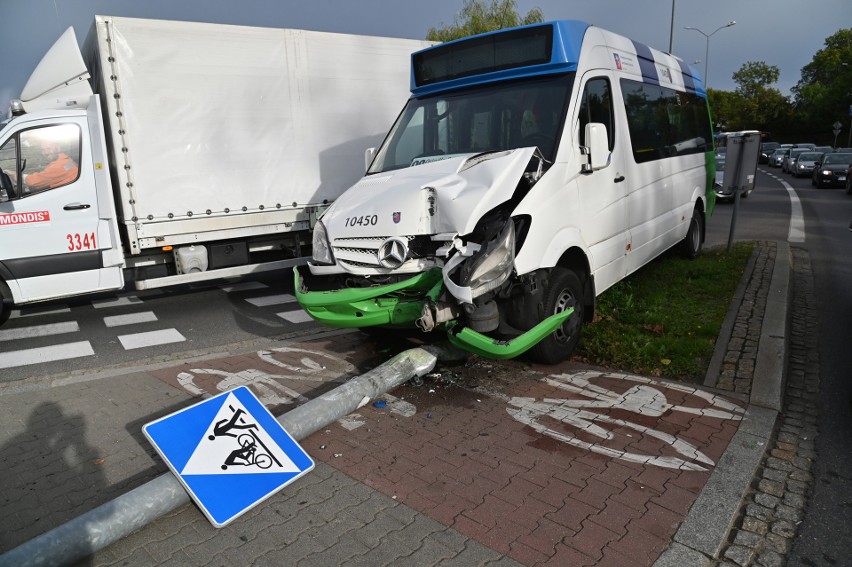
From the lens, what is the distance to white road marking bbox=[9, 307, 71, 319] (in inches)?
332

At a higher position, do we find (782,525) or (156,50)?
(156,50)

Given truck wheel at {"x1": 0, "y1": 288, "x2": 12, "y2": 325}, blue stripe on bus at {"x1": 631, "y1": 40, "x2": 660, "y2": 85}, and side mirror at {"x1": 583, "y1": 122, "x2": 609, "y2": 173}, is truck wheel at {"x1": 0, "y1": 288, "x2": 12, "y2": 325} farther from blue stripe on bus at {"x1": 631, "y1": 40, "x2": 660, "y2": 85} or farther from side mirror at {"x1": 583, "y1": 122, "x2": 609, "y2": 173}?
blue stripe on bus at {"x1": 631, "y1": 40, "x2": 660, "y2": 85}

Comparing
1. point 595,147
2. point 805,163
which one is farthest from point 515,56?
point 805,163

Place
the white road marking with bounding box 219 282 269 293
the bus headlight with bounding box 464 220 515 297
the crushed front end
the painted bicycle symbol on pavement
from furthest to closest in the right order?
the white road marking with bounding box 219 282 269 293 → the crushed front end → the bus headlight with bounding box 464 220 515 297 → the painted bicycle symbol on pavement

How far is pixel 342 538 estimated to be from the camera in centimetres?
331

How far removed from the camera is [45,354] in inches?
263

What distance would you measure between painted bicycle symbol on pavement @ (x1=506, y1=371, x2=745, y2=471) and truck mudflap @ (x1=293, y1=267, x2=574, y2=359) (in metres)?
0.52

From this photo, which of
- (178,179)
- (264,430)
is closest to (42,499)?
(264,430)

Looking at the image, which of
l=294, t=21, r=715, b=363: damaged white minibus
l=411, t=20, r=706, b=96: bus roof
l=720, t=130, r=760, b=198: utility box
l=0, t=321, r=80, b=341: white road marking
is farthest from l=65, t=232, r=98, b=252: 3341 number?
l=720, t=130, r=760, b=198: utility box

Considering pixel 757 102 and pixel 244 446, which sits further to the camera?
pixel 757 102

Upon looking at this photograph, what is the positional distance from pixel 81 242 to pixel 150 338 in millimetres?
1484

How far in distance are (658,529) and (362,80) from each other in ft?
25.0

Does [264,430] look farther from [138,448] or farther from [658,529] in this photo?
[658,529]

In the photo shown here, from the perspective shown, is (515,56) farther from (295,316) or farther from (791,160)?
(791,160)
